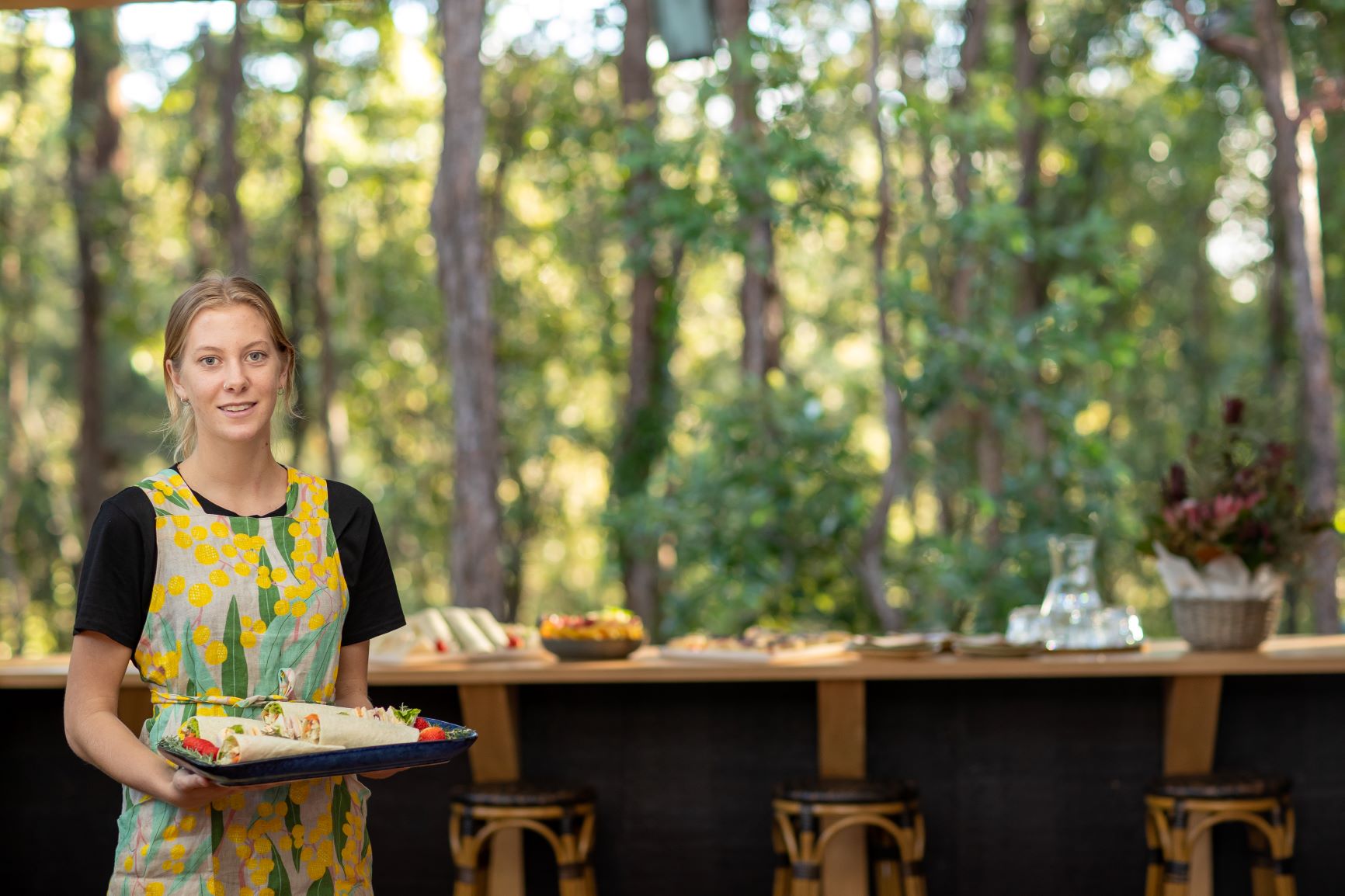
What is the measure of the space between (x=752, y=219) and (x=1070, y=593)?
4047mm

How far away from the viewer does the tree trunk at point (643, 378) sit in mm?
8836

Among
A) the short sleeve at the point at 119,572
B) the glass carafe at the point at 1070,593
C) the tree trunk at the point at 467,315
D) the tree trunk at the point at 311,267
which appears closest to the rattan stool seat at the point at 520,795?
the glass carafe at the point at 1070,593

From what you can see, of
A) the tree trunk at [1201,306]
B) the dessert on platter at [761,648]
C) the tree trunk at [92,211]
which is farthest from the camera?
the tree trunk at [1201,306]

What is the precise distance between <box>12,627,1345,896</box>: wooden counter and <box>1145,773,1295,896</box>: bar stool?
0.63 feet

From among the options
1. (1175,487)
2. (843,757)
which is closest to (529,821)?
(843,757)

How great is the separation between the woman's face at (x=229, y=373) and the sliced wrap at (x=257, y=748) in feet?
1.23

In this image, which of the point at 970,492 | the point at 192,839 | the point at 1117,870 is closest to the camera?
the point at 192,839

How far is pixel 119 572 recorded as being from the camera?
1.87 m

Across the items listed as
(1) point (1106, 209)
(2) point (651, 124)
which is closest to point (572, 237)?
(2) point (651, 124)

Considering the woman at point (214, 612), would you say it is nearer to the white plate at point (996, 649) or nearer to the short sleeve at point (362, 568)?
the short sleeve at point (362, 568)

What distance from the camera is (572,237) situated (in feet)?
36.5

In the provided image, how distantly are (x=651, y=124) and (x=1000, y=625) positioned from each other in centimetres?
323

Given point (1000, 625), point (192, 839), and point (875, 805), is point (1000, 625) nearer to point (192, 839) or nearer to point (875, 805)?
point (875, 805)

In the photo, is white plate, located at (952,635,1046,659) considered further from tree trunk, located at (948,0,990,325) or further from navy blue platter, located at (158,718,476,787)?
tree trunk, located at (948,0,990,325)
